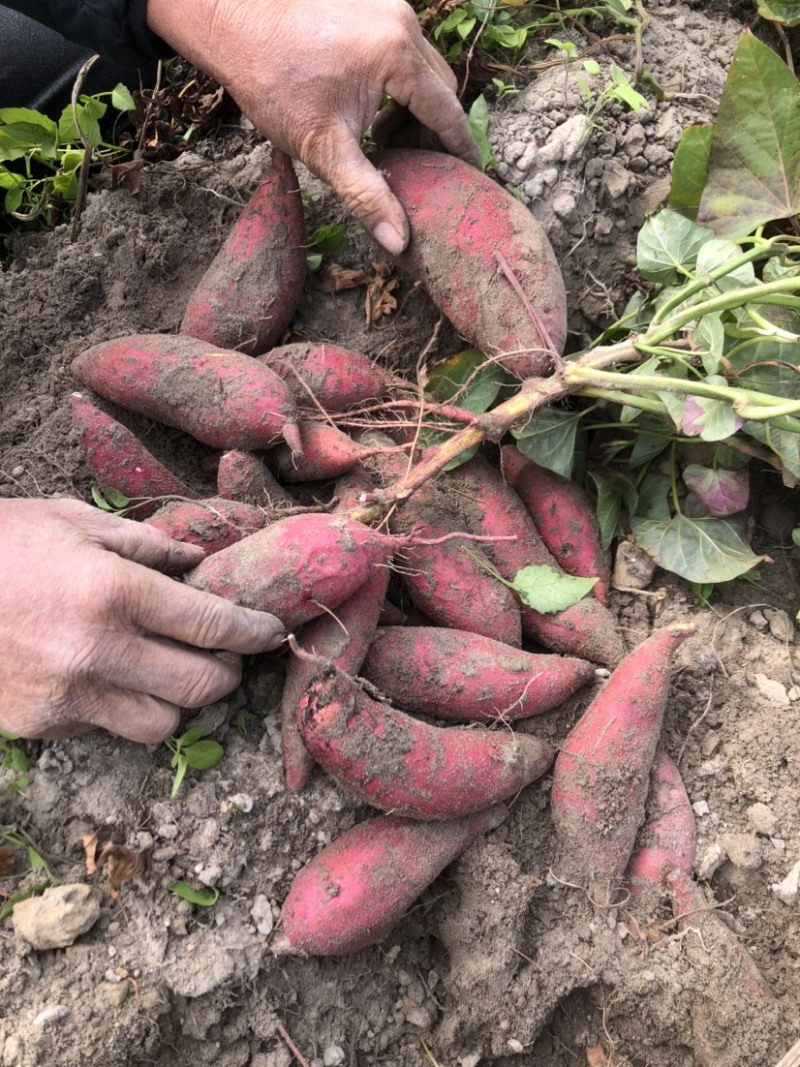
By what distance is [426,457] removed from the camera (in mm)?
1325

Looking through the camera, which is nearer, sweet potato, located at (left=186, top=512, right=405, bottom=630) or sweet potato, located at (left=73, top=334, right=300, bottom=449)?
sweet potato, located at (left=186, top=512, right=405, bottom=630)

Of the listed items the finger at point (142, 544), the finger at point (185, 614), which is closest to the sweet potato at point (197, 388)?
the finger at point (142, 544)

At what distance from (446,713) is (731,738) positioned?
19.7 inches

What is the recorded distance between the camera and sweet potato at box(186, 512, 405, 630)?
1.13 m

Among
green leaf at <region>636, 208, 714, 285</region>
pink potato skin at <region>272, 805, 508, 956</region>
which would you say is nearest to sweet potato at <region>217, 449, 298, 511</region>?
pink potato skin at <region>272, 805, 508, 956</region>

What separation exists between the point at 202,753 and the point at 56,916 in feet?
0.91

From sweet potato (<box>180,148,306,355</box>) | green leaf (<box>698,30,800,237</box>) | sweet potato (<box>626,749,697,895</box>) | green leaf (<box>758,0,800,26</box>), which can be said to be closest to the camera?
sweet potato (<box>626,749,697,895</box>)

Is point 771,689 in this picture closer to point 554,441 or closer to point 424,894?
point 554,441

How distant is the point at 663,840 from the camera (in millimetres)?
1226

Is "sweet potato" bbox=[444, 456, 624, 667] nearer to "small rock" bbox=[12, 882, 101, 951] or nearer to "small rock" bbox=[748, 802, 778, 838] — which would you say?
"small rock" bbox=[748, 802, 778, 838]

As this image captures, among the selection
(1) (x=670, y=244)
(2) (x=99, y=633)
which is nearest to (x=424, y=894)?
(2) (x=99, y=633)

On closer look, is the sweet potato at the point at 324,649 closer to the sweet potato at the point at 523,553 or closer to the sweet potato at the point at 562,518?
the sweet potato at the point at 523,553

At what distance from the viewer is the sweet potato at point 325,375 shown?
54.6 inches

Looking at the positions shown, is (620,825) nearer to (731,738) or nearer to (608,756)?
(608,756)
